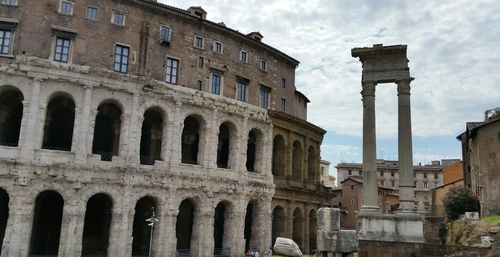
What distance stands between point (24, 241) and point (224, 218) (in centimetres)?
1240

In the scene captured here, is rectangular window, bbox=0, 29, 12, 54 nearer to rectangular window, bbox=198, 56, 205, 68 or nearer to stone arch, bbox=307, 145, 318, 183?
rectangular window, bbox=198, 56, 205, 68

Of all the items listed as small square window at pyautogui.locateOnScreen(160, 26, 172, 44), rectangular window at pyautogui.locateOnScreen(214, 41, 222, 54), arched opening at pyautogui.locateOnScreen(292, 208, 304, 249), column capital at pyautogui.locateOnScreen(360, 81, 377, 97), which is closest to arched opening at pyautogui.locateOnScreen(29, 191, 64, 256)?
small square window at pyautogui.locateOnScreen(160, 26, 172, 44)

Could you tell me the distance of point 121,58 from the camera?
27469 millimetres

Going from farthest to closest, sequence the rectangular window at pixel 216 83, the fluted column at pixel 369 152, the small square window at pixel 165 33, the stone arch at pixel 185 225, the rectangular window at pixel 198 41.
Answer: the rectangular window at pixel 216 83 → the rectangular window at pixel 198 41 → the stone arch at pixel 185 225 → the small square window at pixel 165 33 → the fluted column at pixel 369 152

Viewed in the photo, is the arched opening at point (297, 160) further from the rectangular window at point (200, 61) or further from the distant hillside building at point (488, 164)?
the distant hillside building at point (488, 164)

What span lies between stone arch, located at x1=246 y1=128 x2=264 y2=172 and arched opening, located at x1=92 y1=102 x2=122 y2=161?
9.81 m

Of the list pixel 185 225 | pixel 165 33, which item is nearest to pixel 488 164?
pixel 185 225

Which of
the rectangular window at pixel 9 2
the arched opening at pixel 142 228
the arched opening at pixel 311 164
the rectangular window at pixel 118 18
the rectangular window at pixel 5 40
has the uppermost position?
the rectangular window at pixel 118 18

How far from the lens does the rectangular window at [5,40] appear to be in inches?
980

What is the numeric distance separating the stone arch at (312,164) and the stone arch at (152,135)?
1402cm

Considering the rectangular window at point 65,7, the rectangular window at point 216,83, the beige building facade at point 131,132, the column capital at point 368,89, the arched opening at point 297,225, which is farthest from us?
the arched opening at point 297,225

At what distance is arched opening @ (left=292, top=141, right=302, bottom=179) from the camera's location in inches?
1431

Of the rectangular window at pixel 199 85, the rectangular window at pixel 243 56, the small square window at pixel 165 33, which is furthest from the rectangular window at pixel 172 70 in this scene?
the rectangular window at pixel 243 56

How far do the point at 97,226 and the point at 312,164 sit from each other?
18483 millimetres
